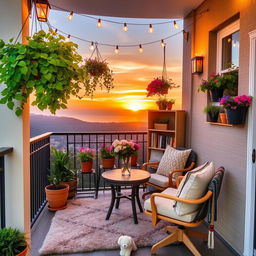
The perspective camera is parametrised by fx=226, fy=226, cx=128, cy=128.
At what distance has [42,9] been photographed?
6.98 feet

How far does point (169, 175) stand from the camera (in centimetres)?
329

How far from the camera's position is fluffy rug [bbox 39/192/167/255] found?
2.42m

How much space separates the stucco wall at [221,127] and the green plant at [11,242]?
2.04m

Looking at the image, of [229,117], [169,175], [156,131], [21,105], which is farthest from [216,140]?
[21,105]

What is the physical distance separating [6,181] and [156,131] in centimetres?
295

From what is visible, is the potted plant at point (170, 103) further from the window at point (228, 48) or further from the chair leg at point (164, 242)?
the chair leg at point (164, 242)

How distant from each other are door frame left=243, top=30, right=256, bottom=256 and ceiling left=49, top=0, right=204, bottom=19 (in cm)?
162

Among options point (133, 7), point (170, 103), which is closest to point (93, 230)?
point (170, 103)

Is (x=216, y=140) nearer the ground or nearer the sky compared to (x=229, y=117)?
nearer the ground

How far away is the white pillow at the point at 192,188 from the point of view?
2094 mm

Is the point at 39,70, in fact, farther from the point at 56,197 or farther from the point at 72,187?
the point at 72,187

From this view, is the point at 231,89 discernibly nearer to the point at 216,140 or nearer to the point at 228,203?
the point at 216,140

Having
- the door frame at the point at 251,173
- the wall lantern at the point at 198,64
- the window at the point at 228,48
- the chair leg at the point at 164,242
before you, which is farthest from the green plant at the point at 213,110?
the chair leg at the point at 164,242

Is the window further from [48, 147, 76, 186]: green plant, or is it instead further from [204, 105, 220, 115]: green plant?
[48, 147, 76, 186]: green plant
